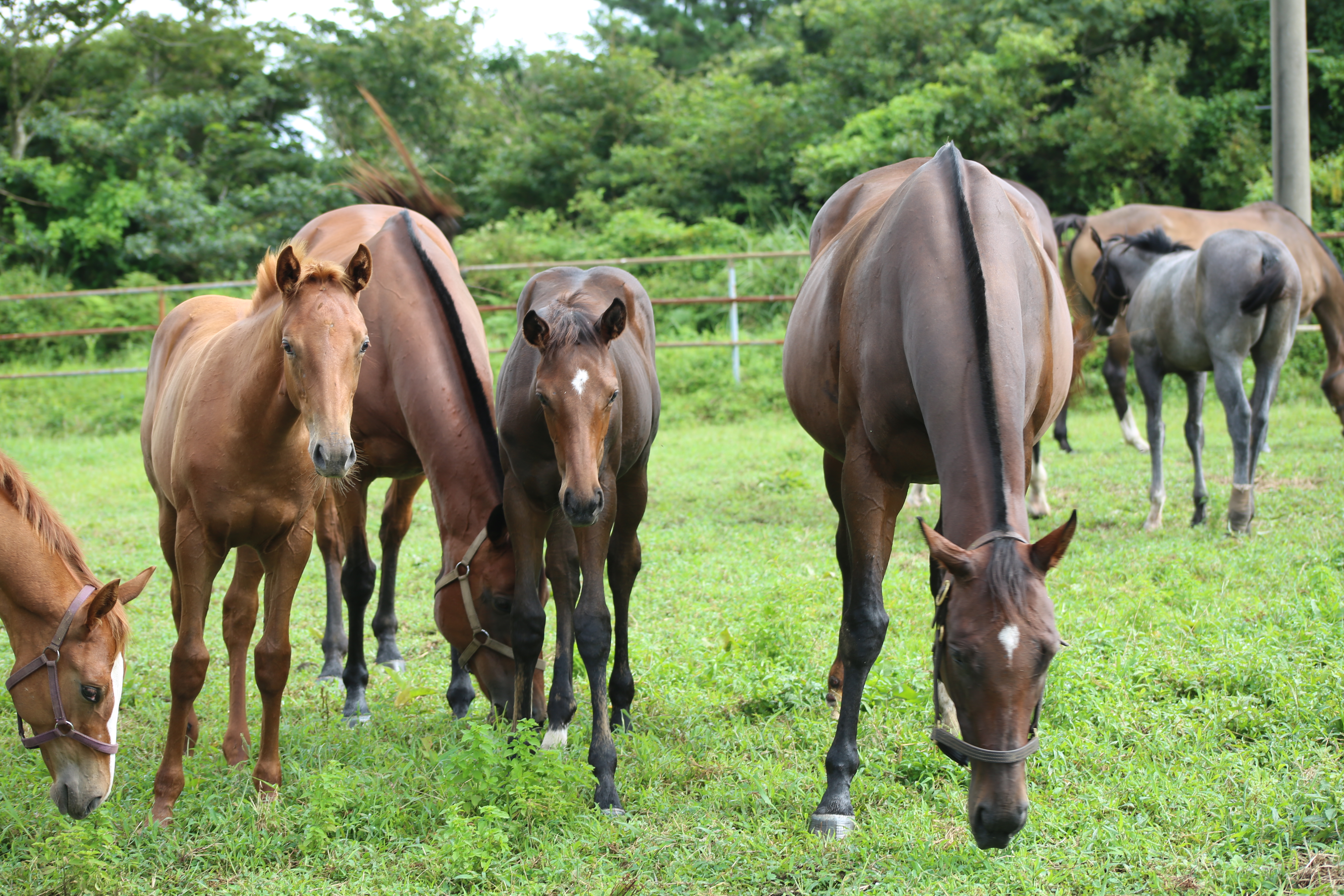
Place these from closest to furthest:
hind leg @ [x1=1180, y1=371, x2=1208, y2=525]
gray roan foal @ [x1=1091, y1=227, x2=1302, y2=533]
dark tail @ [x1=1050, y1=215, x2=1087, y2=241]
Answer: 1. gray roan foal @ [x1=1091, y1=227, x2=1302, y2=533]
2. hind leg @ [x1=1180, y1=371, x2=1208, y2=525]
3. dark tail @ [x1=1050, y1=215, x2=1087, y2=241]

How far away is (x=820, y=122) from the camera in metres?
16.5

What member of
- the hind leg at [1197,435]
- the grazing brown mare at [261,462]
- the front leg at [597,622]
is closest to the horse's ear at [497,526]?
the front leg at [597,622]

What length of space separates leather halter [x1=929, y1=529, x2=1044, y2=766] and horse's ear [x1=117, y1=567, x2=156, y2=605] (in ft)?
7.80

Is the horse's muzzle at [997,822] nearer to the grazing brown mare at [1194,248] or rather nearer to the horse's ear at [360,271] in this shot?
the horse's ear at [360,271]

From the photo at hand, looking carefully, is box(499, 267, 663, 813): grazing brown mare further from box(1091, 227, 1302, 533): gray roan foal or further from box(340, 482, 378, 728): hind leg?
box(1091, 227, 1302, 533): gray roan foal

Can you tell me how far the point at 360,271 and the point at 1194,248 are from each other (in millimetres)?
8148

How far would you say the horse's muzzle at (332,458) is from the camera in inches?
114

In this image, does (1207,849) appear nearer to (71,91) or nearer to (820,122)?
(820,122)

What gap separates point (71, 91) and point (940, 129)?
16588 millimetres

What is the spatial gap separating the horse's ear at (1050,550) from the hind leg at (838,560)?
128 cm

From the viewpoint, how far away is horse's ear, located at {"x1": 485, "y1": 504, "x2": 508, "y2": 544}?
3686 millimetres

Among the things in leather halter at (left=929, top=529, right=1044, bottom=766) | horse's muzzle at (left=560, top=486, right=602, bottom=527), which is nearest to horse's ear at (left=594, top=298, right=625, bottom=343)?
horse's muzzle at (left=560, top=486, right=602, bottom=527)

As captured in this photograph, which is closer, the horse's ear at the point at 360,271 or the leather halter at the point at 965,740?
the leather halter at the point at 965,740

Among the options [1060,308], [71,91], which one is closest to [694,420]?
[1060,308]
